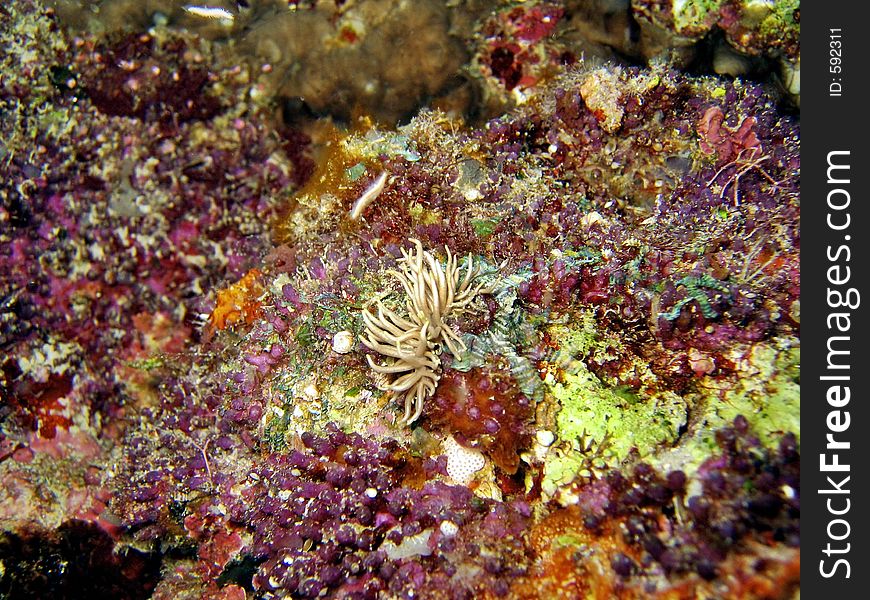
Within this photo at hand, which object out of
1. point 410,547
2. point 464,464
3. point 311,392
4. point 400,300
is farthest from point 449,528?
point 400,300

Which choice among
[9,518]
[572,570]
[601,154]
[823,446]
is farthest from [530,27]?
[9,518]

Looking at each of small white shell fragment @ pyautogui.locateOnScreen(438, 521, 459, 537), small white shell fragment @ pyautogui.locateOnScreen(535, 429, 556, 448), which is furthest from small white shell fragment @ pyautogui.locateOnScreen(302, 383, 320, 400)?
small white shell fragment @ pyautogui.locateOnScreen(535, 429, 556, 448)

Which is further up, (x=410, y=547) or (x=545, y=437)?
(x=545, y=437)

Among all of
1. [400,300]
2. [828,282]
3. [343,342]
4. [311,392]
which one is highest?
[828,282]

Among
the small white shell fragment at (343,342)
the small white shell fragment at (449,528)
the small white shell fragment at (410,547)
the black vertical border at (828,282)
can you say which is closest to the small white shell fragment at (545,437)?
the small white shell fragment at (449,528)

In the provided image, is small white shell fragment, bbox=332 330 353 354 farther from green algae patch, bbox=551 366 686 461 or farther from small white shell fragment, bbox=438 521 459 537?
green algae patch, bbox=551 366 686 461

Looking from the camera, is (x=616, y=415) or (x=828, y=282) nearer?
(x=828, y=282)

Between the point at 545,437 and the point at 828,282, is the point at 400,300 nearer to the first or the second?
the point at 545,437

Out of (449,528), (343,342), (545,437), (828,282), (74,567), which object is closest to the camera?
(828,282)
